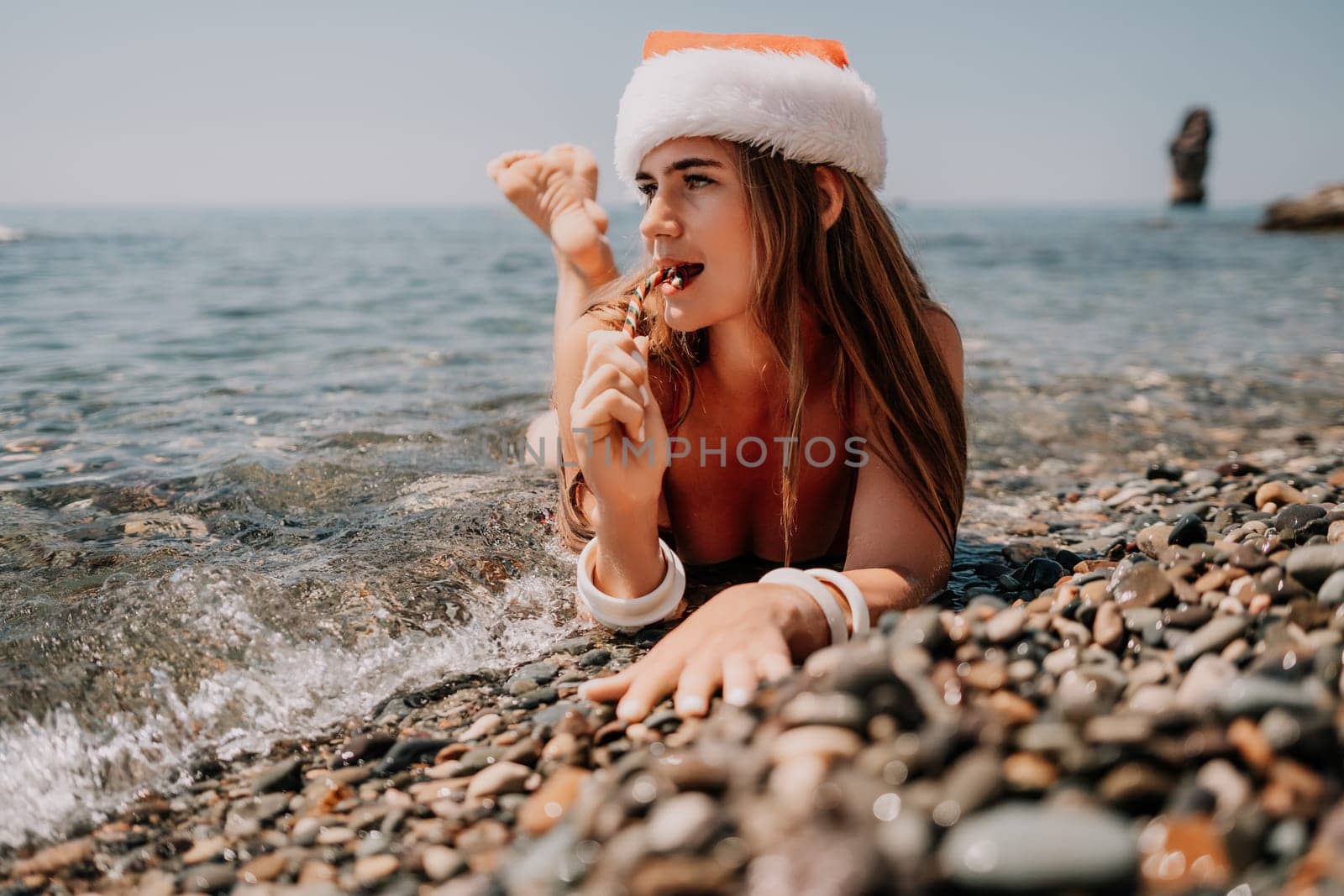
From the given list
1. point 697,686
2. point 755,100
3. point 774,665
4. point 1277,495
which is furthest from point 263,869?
point 1277,495

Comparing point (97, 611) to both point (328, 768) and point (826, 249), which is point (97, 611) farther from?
point (826, 249)

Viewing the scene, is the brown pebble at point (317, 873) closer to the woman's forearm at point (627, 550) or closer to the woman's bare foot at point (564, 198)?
the woman's forearm at point (627, 550)

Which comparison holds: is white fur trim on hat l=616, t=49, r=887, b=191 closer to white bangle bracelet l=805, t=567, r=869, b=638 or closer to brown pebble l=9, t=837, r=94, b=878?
white bangle bracelet l=805, t=567, r=869, b=638

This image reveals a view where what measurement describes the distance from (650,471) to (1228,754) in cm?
171

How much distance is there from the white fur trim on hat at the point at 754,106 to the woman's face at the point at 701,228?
0.08m

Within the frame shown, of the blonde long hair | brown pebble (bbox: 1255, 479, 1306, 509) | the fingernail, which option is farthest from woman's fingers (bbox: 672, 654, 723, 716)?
brown pebble (bbox: 1255, 479, 1306, 509)

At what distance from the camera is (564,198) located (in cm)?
499

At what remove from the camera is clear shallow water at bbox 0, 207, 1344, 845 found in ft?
8.95

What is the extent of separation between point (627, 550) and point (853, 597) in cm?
75

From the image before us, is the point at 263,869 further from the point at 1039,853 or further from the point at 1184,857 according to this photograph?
the point at 1184,857

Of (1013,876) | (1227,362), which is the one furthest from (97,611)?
(1227,362)

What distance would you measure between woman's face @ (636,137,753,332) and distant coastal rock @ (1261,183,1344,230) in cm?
3893

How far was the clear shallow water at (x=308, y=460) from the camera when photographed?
2.73 m

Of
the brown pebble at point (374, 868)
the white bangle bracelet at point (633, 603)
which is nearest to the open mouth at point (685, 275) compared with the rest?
the white bangle bracelet at point (633, 603)
